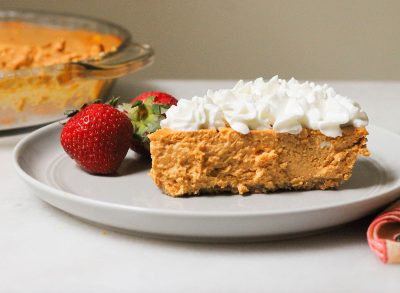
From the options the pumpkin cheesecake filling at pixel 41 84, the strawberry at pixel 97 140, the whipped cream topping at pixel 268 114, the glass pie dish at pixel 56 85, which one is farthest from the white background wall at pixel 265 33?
the whipped cream topping at pixel 268 114

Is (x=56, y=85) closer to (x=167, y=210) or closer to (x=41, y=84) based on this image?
(x=41, y=84)

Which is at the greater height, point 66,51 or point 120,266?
point 120,266

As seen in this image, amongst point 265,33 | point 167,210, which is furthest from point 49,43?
point 167,210

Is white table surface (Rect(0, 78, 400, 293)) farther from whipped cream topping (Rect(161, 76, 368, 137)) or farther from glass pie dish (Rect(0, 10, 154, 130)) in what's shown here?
glass pie dish (Rect(0, 10, 154, 130))

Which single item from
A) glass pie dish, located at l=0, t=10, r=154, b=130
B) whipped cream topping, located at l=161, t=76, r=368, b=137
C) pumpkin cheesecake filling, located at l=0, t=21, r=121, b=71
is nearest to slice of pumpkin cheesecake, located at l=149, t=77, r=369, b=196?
whipped cream topping, located at l=161, t=76, r=368, b=137

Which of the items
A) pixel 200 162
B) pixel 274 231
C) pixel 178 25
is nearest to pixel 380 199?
pixel 274 231

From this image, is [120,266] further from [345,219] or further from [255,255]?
[345,219]
